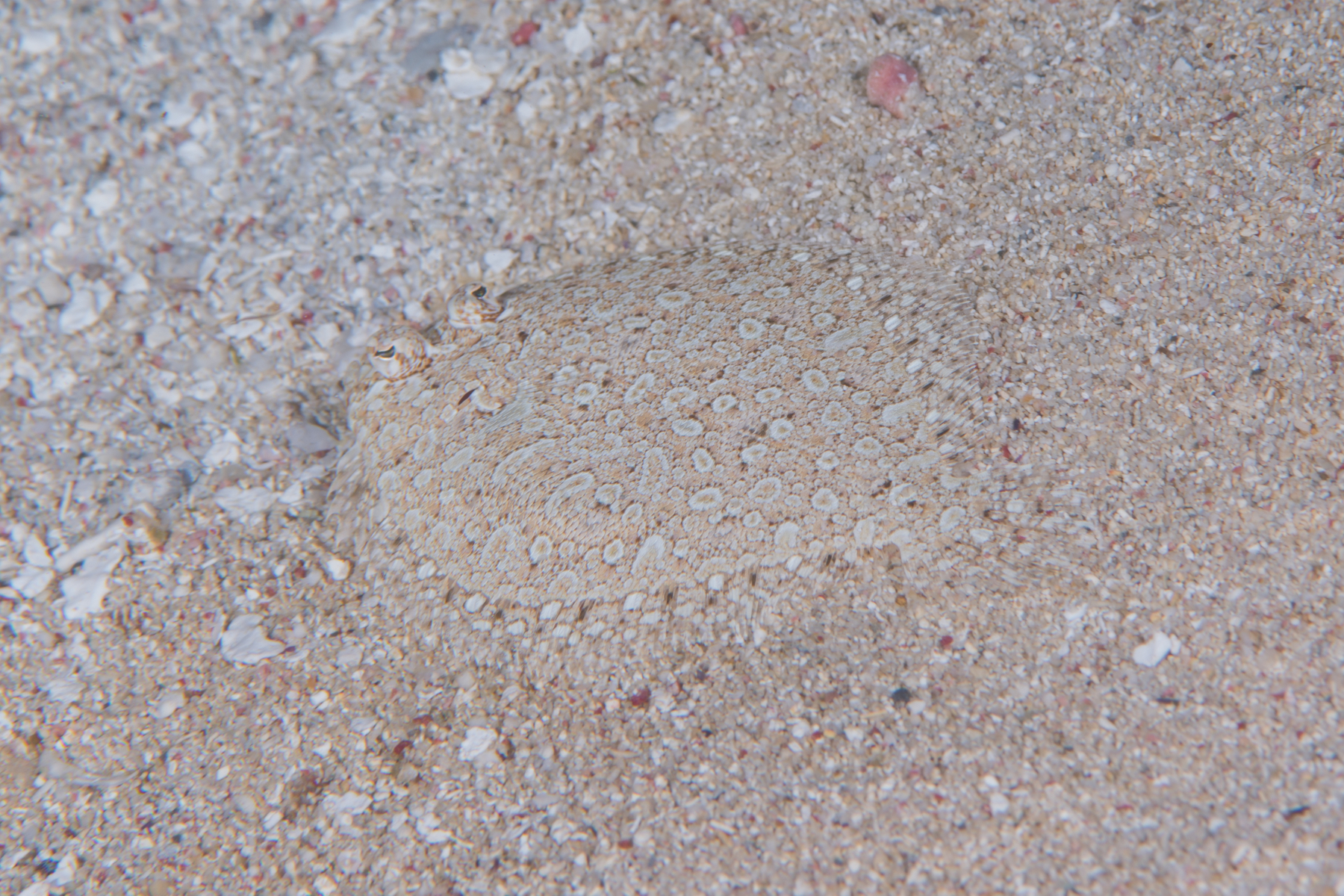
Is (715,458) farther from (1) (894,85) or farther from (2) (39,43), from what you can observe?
(2) (39,43)

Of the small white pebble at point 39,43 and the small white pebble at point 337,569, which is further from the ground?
the small white pebble at point 39,43

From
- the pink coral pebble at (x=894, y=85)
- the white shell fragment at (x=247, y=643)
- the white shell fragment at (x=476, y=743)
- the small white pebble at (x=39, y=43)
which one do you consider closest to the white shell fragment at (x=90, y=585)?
the white shell fragment at (x=247, y=643)

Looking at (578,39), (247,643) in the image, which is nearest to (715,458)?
(247,643)

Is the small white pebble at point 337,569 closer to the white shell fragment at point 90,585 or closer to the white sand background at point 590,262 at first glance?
the white sand background at point 590,262

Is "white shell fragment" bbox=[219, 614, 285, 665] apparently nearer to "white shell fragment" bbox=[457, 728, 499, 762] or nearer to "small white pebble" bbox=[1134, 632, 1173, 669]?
"white shell fragment" bbox=[457, 728, 499, 762]

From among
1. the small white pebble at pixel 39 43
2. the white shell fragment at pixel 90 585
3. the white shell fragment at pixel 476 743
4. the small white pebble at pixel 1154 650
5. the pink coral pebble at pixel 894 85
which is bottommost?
the small white pebble at pixel 1154 650

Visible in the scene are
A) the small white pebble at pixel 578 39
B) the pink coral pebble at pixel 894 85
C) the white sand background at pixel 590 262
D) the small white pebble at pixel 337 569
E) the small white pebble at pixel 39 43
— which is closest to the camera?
the white sand background at pixel 590 262

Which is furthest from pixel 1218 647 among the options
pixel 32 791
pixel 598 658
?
pixel 32 791
